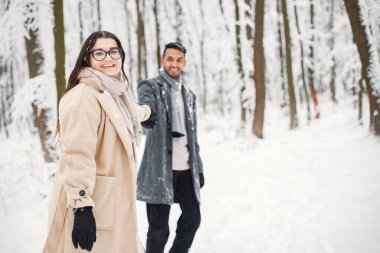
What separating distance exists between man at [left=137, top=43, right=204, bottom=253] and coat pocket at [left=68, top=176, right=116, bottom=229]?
0.97 meters

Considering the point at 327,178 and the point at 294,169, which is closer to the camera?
the point at 327,178

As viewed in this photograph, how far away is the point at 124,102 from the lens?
8.00 ft

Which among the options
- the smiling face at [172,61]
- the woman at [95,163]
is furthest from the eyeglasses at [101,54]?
the smiling face at [172,61]

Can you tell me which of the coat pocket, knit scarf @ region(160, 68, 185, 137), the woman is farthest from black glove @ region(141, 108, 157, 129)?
the coat pocket

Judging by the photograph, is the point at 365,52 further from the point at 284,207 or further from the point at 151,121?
the point at 151,121

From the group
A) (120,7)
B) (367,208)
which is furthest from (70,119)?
(120,7)

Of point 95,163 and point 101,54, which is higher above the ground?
point 101,54

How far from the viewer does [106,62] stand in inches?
88.9

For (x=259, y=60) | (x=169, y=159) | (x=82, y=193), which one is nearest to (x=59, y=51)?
(x=169, y=159)

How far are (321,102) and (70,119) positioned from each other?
98.7ft

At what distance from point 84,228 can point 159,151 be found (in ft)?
4.41

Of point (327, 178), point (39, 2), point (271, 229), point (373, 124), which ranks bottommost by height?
point (271, 229)

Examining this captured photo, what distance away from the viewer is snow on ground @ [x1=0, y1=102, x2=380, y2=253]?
395cm

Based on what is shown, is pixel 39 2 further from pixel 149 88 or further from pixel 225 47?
pixel 225 47
